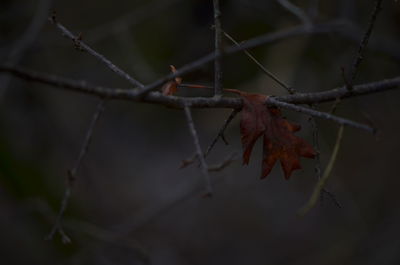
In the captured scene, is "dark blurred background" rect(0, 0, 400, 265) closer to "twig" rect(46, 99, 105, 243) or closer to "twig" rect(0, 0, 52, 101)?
"twig" rect(0, 0, 52, 101)

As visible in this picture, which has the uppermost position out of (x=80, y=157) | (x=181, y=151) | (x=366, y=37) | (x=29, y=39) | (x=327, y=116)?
(x=181, y=151)

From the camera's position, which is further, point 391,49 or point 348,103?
point 348,103

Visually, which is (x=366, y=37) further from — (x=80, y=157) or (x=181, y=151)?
(x=181, y=151)

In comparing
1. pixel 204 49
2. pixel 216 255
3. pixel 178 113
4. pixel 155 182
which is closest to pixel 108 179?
pixel 155 182

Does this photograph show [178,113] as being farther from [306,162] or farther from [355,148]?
[355,148]

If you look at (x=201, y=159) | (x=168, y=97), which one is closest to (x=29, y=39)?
(x=168, y=97)

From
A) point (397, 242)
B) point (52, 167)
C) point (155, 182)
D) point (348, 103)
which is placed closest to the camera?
point (397, 242)

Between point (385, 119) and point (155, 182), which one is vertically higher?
point (385, 119)

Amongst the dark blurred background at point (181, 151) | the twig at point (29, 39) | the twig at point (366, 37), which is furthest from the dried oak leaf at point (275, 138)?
the twig at point (29, 39)
